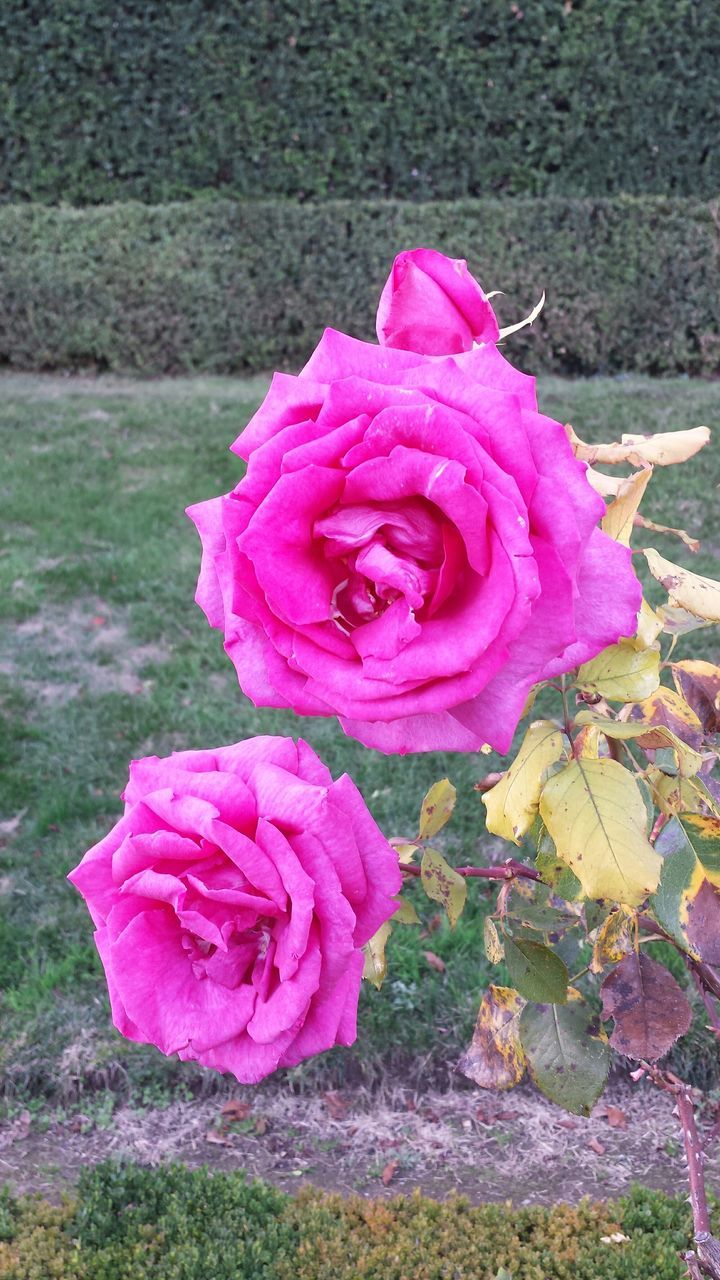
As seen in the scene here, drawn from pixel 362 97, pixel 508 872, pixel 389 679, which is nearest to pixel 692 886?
pixel 508 872

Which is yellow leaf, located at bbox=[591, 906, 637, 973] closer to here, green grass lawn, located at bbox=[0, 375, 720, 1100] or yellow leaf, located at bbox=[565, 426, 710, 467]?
yellow leaf, located at bbox=[565, 426, 710, 467]

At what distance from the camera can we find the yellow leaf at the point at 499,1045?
123cm

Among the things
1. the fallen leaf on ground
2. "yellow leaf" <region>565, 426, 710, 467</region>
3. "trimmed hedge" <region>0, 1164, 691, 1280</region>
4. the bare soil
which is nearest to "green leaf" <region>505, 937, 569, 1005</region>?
"yellow leaf" <region>565, 426, 710, 467</region>

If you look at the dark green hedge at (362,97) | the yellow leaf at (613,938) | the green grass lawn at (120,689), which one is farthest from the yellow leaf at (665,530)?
the dark green hedge at (362,97)

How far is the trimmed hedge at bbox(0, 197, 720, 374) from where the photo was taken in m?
7.64

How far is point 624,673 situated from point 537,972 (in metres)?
0.34

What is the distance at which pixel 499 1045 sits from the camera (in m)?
1.25

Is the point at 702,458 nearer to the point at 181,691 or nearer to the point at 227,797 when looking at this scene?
the point at 181,691

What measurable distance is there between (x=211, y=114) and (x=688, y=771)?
828 centimetres

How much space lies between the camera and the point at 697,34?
769 centimetres

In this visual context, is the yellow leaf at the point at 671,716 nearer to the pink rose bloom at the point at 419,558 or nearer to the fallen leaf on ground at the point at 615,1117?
the pink rose bloom at the point at 419,558

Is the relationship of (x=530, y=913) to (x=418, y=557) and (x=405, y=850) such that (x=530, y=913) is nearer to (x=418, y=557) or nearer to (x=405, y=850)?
(x=405, y=850)

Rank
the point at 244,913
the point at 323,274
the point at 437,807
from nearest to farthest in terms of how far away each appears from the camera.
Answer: the point at 244,913 < the point at 437,807 < the point at 323,274

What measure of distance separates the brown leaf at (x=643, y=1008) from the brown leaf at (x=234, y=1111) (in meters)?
1.47
